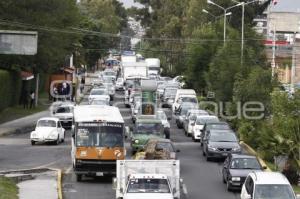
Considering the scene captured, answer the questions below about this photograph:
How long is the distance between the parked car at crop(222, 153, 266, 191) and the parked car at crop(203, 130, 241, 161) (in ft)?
20.5

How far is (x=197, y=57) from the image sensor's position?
73.9m

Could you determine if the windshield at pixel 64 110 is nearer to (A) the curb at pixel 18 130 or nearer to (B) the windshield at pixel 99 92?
(A) the curb at pixel 18 130

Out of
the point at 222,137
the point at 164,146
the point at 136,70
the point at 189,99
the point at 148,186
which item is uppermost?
the point at 136,70

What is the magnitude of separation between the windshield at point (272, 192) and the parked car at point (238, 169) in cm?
500

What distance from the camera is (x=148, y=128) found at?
135 ft

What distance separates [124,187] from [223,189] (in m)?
5.60

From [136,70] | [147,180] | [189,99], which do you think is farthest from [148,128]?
[136,70]

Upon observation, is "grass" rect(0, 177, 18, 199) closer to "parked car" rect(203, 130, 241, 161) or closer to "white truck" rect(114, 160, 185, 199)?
"white truck" rect(114, 160, 185, 199)

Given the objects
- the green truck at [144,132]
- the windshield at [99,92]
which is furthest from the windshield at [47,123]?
the windshield at [99,92]

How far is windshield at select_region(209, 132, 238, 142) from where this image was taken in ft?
123

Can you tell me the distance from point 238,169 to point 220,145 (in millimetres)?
8120

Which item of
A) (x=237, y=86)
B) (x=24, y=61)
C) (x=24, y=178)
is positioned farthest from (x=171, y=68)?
(x=24, y=178)

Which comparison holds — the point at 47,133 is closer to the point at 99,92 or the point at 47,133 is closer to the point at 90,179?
the point at 90,179

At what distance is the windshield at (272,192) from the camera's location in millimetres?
22672
